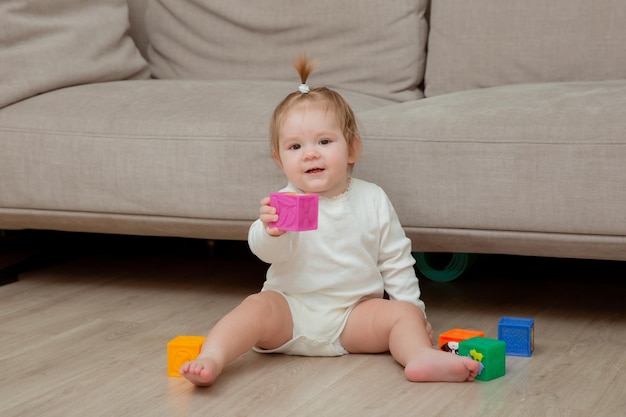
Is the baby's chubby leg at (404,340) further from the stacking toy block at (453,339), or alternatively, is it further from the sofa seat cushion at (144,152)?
the sofa seat cushion at (144,152)

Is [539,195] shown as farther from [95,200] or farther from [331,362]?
[95,200]

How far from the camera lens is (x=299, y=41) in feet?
7.79

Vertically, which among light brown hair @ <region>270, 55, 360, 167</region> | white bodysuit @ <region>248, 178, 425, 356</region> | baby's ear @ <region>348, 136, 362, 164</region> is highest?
light brown hair @ <region>270, 55, 360, 167</region>

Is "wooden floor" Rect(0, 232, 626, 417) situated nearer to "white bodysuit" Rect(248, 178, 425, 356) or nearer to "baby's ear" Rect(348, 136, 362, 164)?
"white bodysuit" Rect(248, 178, 425, 356)

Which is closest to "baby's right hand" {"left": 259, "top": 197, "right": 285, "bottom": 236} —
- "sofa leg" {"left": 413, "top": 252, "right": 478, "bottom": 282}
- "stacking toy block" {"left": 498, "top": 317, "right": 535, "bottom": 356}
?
"stacking toy block" {"left": 498, "top": 317, "right": 535, "bottom": 356}

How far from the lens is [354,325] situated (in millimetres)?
1646

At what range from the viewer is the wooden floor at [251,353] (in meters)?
1.38

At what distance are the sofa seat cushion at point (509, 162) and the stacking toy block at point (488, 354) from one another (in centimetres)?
34

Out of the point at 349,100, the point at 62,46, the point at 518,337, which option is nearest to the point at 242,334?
the point at 518,337

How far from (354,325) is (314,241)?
0.54ft

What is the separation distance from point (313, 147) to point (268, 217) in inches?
7.1

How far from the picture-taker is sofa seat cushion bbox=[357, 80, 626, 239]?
169 centimetres

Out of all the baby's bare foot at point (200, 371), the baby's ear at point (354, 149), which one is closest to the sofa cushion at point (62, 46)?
the baby's ear at point (354, 149)

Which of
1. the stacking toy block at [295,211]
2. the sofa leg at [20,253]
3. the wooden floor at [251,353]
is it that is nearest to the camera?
the wooden floor at [251,353]
